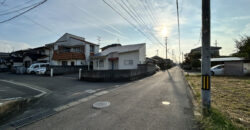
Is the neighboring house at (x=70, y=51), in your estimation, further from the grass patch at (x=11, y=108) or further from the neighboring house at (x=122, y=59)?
the grass patch at (x=11, y=108)

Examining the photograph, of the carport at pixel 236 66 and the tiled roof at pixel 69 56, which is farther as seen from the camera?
the tiled roof at pixel 69 56

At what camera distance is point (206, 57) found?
3.62 m

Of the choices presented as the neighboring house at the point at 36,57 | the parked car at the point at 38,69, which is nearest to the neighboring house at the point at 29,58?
the neighboring house at the point at 36,57

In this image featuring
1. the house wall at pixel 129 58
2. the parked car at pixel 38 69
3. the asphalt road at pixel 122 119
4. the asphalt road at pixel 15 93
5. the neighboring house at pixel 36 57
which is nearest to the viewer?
the asphalt road at pixel 122 119

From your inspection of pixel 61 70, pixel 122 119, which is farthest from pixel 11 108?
pixel 61 70

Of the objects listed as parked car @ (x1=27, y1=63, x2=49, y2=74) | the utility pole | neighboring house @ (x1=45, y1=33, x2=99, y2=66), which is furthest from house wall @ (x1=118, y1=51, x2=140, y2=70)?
the utility pole

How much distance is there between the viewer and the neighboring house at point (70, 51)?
21.9m

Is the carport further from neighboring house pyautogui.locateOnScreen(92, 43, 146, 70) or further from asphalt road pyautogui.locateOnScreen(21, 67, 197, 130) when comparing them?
asphalt road pyautogui.locateOnScreen(21, 67, 197, 130)

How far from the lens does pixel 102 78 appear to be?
11.0m

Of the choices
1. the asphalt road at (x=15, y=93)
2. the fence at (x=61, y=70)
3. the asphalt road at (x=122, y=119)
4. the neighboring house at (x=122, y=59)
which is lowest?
the asphalt road at (x=122, y=119)

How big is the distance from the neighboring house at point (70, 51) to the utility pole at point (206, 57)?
68.3 ft

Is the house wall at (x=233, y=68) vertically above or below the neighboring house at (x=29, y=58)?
below

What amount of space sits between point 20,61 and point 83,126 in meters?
34.6

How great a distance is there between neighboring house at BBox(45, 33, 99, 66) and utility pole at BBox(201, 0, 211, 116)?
68.3ft
